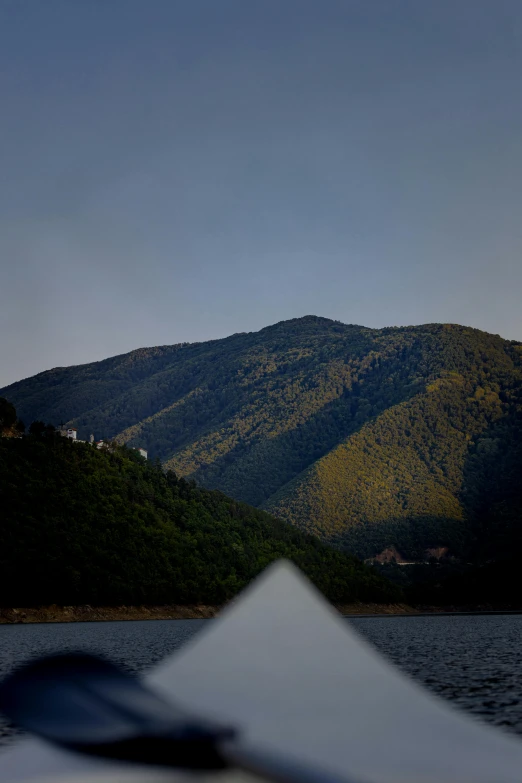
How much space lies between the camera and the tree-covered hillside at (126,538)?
111188 mm

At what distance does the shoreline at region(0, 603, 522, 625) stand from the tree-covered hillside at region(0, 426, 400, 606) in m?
0.99

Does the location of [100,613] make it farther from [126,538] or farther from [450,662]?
[450,662]

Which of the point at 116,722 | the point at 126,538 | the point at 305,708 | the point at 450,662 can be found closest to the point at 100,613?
the point at 126,538

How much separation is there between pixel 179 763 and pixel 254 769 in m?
1.55

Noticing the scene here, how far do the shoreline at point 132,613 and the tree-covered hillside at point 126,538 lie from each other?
99 cm

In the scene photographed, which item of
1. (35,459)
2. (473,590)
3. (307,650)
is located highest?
(35,459)

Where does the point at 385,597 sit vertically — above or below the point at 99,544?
below

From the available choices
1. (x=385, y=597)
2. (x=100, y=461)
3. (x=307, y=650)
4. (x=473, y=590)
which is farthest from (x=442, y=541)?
(x=307, y=650)

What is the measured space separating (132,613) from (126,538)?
13250mm

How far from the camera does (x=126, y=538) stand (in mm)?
128750

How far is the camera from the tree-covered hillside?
11119cm

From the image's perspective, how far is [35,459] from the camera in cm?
12850

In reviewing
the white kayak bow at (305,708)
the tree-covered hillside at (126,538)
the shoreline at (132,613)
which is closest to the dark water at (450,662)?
the white kayak bow at (305,708)

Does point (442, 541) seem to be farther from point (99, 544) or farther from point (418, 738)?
point (418, 738)
